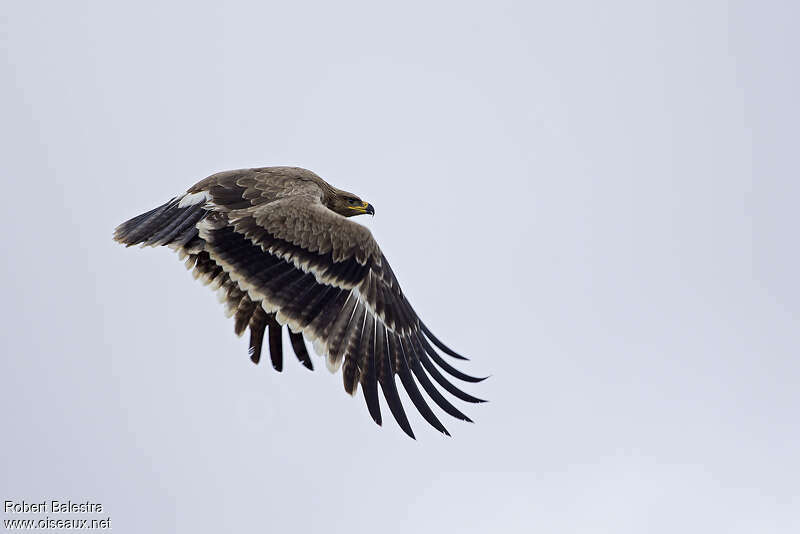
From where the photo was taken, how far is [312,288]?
9742 mm

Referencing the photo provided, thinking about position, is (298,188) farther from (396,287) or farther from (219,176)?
(396,287)

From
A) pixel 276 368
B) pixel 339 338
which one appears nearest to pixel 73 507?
pixel 276 368

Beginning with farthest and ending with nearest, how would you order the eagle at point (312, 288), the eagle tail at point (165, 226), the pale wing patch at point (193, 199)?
the pale wing patch at point (193, 199)
the eagle tail at point (165, 226)
the eagle at point (312, 288)

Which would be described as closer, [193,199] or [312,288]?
[312,288]

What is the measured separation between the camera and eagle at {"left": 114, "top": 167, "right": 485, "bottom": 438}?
372 inches

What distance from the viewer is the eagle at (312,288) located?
944cm

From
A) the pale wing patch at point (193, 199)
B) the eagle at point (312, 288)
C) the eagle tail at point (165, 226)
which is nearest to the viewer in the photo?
the eagle at point (312, 288)

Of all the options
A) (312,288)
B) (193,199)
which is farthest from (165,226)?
(312,288)

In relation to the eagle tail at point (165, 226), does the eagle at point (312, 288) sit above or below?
below

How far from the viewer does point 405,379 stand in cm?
954

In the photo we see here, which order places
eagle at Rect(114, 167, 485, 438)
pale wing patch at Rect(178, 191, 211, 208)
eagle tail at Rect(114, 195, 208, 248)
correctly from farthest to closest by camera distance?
pale wing patch at Rect(178, 191, 211, 208) → eagle tail at Rect(114, 195, 208, 248) → eagle at Rect(114, 167, 485, 438)

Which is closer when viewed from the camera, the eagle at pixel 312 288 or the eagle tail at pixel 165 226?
the eagle at pixel 312 288

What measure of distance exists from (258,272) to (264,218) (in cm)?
64

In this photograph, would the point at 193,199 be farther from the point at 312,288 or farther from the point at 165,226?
the point at 312,288
